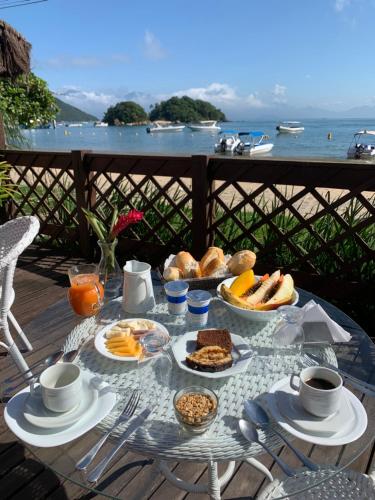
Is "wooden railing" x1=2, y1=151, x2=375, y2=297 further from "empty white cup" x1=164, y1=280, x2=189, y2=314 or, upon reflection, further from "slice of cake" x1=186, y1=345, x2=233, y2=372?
"slice of cake" x1=186, y1=345, x2=233, y2=372

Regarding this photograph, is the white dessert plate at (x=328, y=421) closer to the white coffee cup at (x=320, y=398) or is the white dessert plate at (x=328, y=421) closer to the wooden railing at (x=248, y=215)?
the white coffee cup at (x=320, y=398)

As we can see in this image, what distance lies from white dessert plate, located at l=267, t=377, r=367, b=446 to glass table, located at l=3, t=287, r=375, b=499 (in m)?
0.02

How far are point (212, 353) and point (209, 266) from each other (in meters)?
0.61

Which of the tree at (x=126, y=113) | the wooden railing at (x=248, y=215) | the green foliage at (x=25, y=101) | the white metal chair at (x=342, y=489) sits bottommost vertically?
the white metal chair at (x=342, y=489)

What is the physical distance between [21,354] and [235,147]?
27427 mm

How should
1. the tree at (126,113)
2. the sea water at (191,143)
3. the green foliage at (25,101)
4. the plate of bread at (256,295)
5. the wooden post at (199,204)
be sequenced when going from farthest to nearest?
the tree at (126,113)
the sea water at (191,143)
the green foliage at (25,101)
the wooden post at (199,204)
the plate of bread at (256,295)

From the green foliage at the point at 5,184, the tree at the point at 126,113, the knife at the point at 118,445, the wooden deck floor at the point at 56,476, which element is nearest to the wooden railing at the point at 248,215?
the green foliage at the point at 5,184

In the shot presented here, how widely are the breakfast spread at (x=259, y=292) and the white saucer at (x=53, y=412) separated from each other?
622 mm

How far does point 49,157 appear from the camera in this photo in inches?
160

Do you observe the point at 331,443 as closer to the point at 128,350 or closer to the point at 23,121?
the point at 128,350

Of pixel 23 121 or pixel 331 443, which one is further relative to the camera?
pixel 23 121

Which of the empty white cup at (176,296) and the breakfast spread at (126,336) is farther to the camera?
Result: the empty white cup at (176,296)

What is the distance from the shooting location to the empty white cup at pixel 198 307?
1.26 meters

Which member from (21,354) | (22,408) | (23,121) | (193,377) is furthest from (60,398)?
(23,121)
